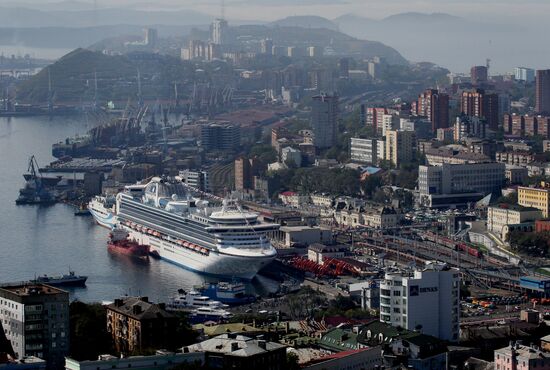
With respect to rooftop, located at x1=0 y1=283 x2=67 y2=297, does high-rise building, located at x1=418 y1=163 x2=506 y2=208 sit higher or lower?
lower

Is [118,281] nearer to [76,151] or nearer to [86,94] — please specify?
[76,151]

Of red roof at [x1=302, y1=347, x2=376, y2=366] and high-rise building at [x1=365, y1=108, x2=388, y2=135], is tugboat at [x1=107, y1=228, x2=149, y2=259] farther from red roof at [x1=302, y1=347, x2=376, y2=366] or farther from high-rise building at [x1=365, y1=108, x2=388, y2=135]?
high-rise building at [x1=365, y1=108, x2=388, y2=135]

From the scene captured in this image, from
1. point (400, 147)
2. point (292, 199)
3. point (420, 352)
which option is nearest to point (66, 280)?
point (420, 352)

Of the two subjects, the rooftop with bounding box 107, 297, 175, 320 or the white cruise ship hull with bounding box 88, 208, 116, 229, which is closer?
the rooftop with bounding box 107, 297, 175, 320

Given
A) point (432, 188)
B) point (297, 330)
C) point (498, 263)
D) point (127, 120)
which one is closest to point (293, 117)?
point (127, 120)

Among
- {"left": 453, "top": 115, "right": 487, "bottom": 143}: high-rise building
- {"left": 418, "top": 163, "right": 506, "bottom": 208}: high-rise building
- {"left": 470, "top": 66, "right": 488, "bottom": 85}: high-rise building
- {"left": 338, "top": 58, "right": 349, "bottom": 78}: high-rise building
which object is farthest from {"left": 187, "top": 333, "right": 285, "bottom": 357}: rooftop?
{"left": 338, "top": 58, "right": 349, "bottom": 78}: high-rise building

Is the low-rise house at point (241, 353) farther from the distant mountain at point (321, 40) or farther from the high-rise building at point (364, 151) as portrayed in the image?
the distant mountain at point (321, 40)

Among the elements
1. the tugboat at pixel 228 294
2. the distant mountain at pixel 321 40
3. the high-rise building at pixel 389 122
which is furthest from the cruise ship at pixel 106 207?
the distant mountain at pixel 321 40

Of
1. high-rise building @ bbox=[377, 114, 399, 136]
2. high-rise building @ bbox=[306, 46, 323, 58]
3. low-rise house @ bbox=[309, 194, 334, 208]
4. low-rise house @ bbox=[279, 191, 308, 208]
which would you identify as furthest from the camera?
high-rise building @ bbox=[306, 46, 323, 58]
